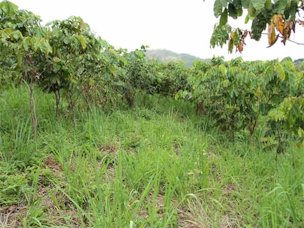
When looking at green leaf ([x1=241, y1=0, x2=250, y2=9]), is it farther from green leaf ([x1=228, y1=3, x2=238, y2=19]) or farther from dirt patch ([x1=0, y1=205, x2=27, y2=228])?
dirt patch ([x1=0, y1=205, x2=27, y2=228])

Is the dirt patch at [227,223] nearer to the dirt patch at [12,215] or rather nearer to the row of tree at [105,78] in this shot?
the row of tree at [105,78]

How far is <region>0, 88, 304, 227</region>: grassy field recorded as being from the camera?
217cm

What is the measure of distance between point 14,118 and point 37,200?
1.45 metres

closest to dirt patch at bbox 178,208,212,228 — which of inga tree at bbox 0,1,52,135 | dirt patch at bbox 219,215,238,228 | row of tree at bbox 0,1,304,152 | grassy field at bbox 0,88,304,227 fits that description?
grassy field at bbox 0,88,304,227

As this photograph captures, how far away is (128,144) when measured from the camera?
3449 mm

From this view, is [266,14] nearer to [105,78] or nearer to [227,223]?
[227,223]

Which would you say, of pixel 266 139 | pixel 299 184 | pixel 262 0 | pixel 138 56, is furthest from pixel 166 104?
pixel 262 0

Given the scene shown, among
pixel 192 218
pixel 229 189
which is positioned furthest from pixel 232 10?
pixel 229 189

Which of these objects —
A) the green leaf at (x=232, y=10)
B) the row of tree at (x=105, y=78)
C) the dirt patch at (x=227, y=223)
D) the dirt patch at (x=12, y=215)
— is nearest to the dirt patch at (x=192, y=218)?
the dirt patch at (x=227, y=223)

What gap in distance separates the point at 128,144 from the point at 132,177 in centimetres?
87

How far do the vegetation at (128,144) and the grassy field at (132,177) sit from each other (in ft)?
0.04

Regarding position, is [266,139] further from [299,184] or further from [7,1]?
[7,1]

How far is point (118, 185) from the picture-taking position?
2207mm

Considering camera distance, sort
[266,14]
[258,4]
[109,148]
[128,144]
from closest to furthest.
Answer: [258,4], [266,14], [109,148], [128,144]
